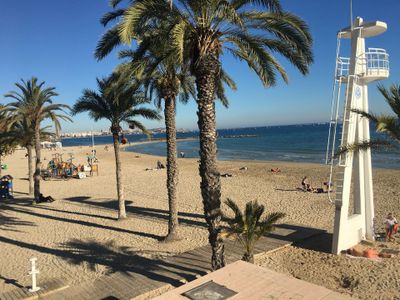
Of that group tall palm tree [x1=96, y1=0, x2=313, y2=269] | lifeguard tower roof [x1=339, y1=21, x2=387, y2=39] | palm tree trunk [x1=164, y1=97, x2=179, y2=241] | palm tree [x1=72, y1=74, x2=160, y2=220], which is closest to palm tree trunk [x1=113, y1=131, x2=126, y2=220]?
palm tree [x1=72, y1=74, x2=160, y2=220]

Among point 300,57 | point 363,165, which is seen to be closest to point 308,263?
point 363,165

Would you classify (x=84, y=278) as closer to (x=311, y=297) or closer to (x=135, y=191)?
(x=311, y=297)

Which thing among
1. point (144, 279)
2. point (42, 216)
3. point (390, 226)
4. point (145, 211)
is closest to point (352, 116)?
point (390, 226)

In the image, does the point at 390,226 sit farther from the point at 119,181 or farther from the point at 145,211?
the point at 145,211

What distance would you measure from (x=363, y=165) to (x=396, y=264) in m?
3.08

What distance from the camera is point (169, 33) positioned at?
7309 mm

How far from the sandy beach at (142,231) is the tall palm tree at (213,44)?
11.2ft

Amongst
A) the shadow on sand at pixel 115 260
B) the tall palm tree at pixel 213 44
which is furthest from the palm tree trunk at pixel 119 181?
the tall palm tree at pixel 213 44

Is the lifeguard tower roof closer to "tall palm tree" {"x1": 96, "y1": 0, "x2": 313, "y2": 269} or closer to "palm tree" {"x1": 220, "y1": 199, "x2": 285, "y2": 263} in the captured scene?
"tall palm tree" {"x1": 96, "y1": 0, "x2": 313, "y2": 269}

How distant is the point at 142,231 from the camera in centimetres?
1323

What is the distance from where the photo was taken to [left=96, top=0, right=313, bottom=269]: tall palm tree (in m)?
7.14

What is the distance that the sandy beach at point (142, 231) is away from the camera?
9117 mm

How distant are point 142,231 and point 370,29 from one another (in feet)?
32.9

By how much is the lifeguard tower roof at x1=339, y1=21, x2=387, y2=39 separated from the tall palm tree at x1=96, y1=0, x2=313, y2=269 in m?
3.14
